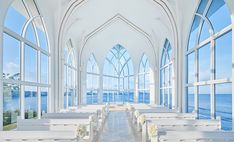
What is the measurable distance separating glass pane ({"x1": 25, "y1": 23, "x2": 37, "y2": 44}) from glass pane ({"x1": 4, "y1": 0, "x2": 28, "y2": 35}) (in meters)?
0.31

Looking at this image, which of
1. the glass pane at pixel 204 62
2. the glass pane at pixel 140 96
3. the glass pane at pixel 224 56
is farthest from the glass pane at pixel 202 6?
the glass pane at pixel 140 96

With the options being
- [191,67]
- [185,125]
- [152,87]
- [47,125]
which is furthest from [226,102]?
[152,87]

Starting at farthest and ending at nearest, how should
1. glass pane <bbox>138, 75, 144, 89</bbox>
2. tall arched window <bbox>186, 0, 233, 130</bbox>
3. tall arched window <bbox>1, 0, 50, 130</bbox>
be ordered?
1. glass pane <bbox>138, 75, 144, 89</bbox>
2. tall arched window <bbox>186, 0, 233, 130</bbox>
3. tall arched window <bbox>1, 0, 50, 130</bbox>

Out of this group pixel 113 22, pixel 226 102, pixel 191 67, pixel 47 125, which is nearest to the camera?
pixel 47 125

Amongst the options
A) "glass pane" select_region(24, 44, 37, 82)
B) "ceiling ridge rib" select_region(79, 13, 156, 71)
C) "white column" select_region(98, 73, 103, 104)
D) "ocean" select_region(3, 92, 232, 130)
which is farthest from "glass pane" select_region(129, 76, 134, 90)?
"glass pane" select_region(24, 44, 37, 82)

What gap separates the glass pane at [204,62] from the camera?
7443mm

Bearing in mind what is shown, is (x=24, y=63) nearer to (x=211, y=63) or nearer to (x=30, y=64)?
(x=30, y=64)

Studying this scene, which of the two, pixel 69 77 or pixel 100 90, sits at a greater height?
pixel 69 77

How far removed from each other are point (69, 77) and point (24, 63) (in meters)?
5.97

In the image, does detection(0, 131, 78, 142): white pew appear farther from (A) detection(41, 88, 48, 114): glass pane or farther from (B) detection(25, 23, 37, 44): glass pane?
(A) detection(41, 88, 48, 114): glass pane

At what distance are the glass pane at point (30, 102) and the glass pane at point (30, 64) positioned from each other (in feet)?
0.94

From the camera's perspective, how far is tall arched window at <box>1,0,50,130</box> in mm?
5723

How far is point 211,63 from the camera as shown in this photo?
710 centimetres

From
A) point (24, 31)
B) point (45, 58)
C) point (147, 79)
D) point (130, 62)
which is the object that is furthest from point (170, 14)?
point (130, 62)
